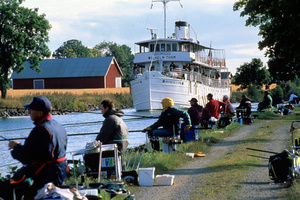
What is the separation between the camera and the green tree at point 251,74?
79.7 meters

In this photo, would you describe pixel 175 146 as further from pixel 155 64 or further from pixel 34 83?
pixel 34 83

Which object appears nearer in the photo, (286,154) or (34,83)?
(286,154)

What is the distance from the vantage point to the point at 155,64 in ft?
144

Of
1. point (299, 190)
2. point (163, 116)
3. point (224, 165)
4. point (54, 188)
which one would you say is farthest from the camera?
point (163, 116)

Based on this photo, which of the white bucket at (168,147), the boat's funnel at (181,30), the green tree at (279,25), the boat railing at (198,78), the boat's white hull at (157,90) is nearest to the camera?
the white bucket at (168,147)

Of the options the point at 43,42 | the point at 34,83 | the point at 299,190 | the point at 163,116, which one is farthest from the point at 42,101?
the point at 34,83

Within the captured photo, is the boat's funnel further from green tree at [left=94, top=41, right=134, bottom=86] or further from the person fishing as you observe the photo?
green tree at [left=94, top=41, right=134, bottom=86]

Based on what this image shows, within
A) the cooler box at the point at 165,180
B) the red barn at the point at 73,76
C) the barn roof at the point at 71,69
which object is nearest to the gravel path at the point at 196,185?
the cooler box at the point at 165,180

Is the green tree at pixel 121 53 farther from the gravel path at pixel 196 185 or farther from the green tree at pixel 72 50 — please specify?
the gravel path at pixel 196 185

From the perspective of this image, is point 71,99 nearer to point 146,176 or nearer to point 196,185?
point 146,176

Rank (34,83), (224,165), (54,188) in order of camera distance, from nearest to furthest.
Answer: (54,188) < (224,165) < (34,83)

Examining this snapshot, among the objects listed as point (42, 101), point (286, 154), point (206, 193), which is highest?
point (42, 101)

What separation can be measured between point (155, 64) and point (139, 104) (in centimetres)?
371

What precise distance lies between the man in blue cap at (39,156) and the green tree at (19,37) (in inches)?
1814
